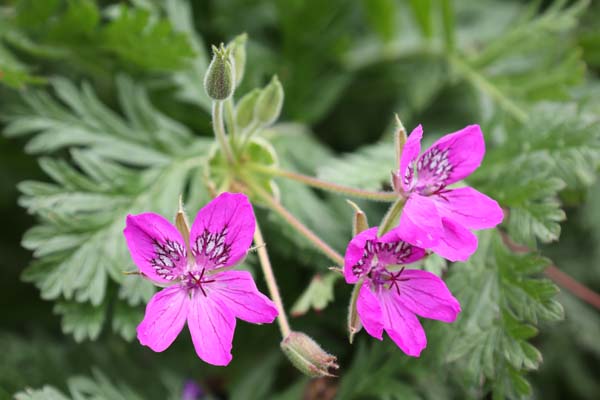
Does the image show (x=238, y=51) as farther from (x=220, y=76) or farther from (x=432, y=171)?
(x=432, y=171)

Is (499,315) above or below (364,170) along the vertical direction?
below

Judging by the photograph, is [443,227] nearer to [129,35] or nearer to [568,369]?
[129,35]

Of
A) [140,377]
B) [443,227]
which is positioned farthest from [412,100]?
[140,377]

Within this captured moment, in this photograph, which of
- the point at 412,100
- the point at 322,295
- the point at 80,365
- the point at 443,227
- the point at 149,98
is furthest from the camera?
the point at 412,100

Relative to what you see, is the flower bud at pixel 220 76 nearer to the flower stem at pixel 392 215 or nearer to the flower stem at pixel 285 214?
the flower stem at pixel 285 214

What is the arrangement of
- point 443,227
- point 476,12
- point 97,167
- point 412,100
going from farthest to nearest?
1. point 476,12
2. point 412,100
3. point 97,167
4. point 443,227

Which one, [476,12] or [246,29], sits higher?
[246,29]

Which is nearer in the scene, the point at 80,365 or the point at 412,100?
the point at 80,365

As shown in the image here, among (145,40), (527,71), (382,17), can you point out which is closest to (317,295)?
(145,40)
